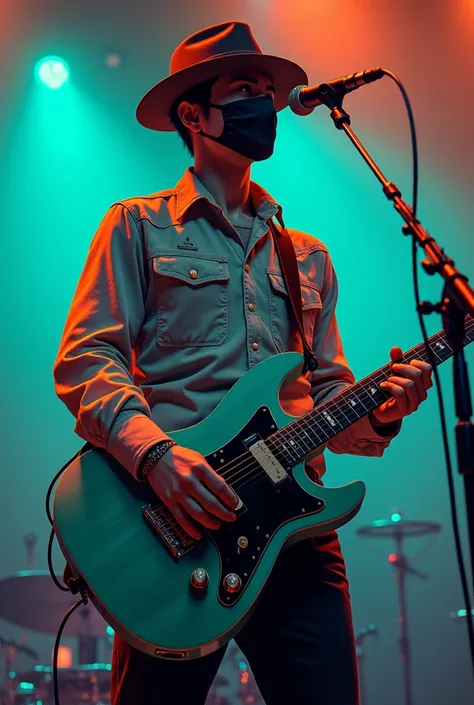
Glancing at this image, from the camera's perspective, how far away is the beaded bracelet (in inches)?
68.3

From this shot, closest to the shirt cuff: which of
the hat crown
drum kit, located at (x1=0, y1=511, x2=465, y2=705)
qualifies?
the hat crown

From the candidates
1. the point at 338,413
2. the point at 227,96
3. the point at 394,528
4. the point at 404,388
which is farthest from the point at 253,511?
the point at 394,528

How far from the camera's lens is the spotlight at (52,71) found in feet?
19.0

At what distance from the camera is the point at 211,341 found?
2.03 metres

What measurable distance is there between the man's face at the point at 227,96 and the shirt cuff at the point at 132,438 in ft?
2.82

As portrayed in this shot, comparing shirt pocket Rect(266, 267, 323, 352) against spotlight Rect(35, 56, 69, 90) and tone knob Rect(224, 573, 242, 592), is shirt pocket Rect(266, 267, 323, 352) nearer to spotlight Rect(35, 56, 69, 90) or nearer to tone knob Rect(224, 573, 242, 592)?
tone knob Rect(224, 573, 242, 592)

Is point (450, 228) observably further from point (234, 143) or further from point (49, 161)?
point (234, 143)

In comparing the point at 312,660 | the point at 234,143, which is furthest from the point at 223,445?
the point at 234,143

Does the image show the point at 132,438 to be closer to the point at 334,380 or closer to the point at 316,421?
the point at 316,421

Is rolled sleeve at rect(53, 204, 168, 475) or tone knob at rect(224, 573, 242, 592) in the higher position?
rolled sleeve at rect(53, 204, 168, 475)

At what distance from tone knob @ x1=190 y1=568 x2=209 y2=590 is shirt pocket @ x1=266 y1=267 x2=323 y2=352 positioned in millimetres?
649

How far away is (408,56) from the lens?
5738 mm

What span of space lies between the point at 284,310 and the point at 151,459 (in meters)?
0.64

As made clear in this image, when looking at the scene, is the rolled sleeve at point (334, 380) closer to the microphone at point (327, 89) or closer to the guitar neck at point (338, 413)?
the guitar neck at point (338, 413)
